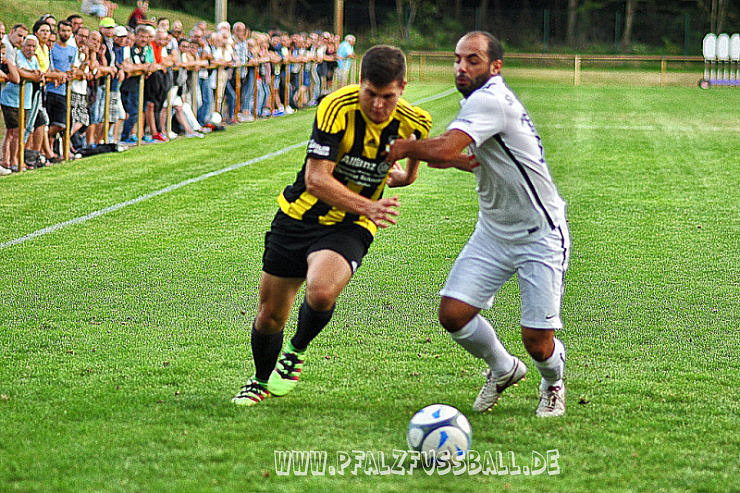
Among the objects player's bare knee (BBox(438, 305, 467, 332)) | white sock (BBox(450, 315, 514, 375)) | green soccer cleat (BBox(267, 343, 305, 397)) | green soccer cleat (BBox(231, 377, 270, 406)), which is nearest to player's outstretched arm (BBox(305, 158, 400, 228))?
player's bare knee (BBox(438, 305, 467, 332))

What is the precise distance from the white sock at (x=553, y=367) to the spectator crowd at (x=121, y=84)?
9.92 metres

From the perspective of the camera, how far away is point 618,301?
306 inches

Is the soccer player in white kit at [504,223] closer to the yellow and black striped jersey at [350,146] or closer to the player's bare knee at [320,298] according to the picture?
the yellow and black striped jersey at [350,146]

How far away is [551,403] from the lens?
5113 millimetres

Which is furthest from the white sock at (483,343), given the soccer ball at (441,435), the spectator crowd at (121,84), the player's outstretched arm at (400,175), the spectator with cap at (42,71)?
the spectator with cap at (42,71)

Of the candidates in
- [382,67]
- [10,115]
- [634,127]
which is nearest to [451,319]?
[382,67]

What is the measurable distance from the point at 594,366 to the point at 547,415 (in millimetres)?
1072

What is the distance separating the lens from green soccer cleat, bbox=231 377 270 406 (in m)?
5.23

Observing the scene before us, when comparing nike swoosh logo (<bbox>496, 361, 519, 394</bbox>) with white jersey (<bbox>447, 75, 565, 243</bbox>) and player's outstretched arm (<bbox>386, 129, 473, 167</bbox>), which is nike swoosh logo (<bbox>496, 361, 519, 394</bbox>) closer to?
white jersey (<bbox>447, 75, 565, 243</bbox>)

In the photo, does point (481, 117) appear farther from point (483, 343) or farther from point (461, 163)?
point (483, 343)

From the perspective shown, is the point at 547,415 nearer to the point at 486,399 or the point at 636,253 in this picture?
the point at 486,399

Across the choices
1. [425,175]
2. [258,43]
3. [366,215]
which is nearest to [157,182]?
[425,175]

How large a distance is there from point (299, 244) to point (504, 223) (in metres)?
1.00

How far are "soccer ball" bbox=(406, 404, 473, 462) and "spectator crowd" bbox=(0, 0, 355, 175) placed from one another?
10141 mm
